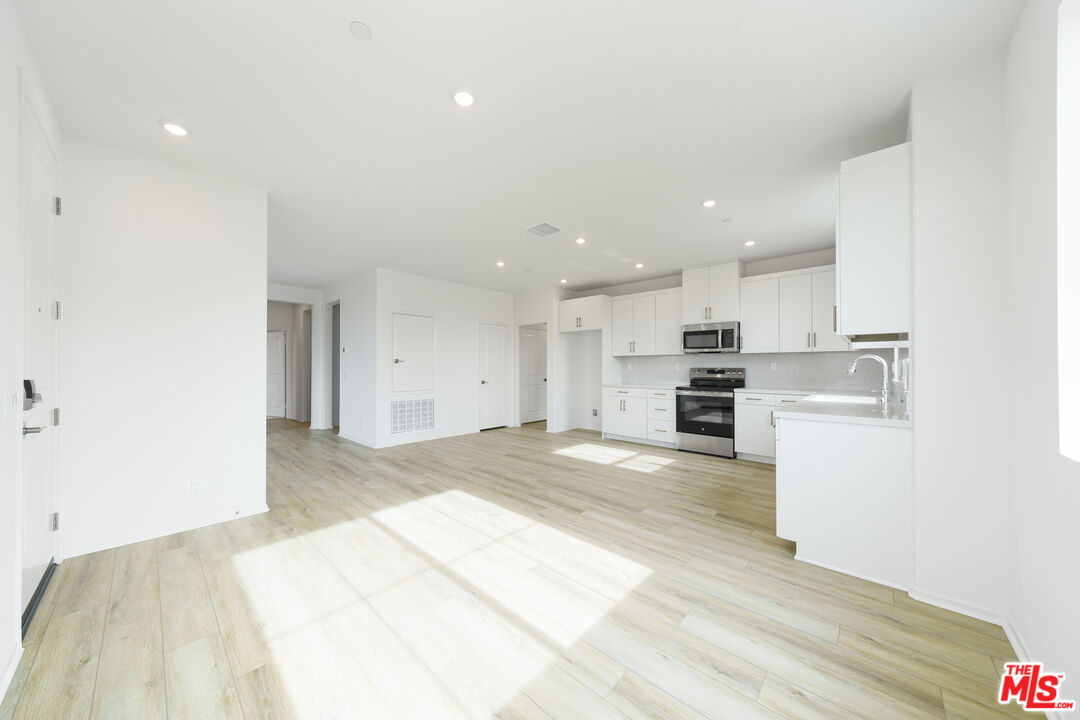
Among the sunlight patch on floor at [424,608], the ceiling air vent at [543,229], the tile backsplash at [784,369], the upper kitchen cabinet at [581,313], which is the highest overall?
the ceiling air vent at [543,229]

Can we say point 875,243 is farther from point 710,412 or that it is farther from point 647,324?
point 647,324

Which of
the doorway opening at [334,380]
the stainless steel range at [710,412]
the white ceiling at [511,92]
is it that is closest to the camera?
the white ceiling at [511,92]

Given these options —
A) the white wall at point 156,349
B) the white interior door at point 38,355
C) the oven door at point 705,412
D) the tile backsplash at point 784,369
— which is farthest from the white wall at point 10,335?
the tile backsplash at point 784,369

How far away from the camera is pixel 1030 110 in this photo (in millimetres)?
1490

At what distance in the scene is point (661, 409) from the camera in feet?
18.5

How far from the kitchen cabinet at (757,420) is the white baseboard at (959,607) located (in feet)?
9.06

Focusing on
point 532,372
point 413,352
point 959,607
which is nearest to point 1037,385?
point 959,607

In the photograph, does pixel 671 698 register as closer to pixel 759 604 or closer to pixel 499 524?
pixel 759 604

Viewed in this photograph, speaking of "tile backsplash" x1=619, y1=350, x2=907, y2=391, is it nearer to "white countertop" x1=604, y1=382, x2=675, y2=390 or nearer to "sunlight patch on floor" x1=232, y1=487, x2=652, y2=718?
"white countertop" x1=604, y1=382, x2=675, y2=390

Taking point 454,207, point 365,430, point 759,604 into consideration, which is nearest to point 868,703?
point 759,604

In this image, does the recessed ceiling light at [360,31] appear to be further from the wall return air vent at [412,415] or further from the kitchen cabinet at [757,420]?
the kitchen cabinet at [757,420]

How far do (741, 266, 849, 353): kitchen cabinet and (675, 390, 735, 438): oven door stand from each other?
733 mm

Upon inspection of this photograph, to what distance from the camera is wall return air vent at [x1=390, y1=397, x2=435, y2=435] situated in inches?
227

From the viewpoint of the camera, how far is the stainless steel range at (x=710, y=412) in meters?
4.98
